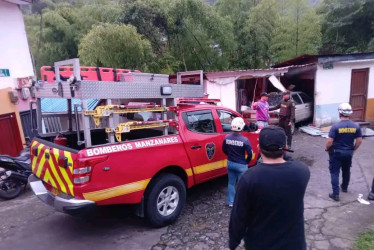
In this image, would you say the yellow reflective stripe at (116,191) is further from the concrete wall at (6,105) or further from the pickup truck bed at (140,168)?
the concrete wall at (6,105)

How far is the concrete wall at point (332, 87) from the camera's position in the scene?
424 inches

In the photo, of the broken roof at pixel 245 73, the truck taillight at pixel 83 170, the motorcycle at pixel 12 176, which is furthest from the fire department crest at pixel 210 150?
the broken roof at pixel 245 73

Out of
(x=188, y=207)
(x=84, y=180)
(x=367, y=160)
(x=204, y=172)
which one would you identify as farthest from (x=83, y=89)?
(x=367, y=160)

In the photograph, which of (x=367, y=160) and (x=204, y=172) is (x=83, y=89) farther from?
(x=367, y=160)

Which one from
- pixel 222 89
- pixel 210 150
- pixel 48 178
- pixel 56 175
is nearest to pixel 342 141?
pixel 210 150

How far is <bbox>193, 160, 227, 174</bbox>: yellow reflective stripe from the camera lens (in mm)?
4480

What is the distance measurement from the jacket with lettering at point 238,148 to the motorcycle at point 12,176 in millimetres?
4254

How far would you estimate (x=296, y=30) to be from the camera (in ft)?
46.1

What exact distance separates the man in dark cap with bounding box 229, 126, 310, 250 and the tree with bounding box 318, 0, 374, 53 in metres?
17.6

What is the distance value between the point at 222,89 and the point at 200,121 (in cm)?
593

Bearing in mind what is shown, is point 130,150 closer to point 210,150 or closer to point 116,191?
point 116,191

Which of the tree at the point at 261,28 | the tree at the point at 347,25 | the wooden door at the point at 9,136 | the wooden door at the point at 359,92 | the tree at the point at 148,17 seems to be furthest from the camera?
the tree at the point at 347,25

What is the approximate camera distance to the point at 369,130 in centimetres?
991

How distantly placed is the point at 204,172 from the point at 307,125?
8.23 metres
